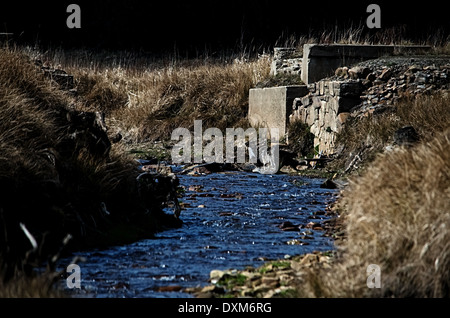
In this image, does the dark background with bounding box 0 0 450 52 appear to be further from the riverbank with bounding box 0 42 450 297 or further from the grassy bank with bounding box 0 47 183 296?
the grassy bank with bounding box 0 47 183 296

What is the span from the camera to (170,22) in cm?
2456

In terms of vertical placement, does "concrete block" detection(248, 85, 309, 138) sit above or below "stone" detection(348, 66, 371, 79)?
below

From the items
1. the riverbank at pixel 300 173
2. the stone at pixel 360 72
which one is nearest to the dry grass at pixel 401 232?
the riverbank at pixel 300 173

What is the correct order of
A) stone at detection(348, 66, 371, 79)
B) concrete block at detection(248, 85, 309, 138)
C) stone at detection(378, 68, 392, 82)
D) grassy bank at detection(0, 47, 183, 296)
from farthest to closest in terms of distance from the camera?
concrete block at detection(248, 85, 309, 138) < stone at detection(348, 66, 371, 79) < stone at detection(378, 68, 392, 82) < grassy bank at detection(0, 47, 183, 296)

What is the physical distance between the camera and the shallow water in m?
4.77

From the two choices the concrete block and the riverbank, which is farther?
the concrete block

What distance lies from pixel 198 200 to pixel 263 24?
15.6 meters

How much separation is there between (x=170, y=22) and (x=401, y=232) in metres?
21.2

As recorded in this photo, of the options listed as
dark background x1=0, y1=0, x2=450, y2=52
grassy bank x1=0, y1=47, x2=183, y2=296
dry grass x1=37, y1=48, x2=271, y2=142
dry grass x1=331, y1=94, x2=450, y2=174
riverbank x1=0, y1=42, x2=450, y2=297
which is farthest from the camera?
dark background x1=0, y1=0, x2=450, y2=52

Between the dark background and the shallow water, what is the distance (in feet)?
46.4

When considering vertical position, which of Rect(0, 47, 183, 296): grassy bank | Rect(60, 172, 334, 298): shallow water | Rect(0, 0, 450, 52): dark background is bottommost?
Rect(60, 172, 334, 298): shallow water

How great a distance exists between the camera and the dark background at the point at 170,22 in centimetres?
2277

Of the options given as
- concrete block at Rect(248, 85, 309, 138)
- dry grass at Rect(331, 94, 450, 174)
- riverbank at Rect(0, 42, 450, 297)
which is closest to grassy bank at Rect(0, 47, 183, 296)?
riverbank at Rect(0, 42, 450, 297)

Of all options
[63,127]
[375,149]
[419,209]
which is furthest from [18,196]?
[375,149]
